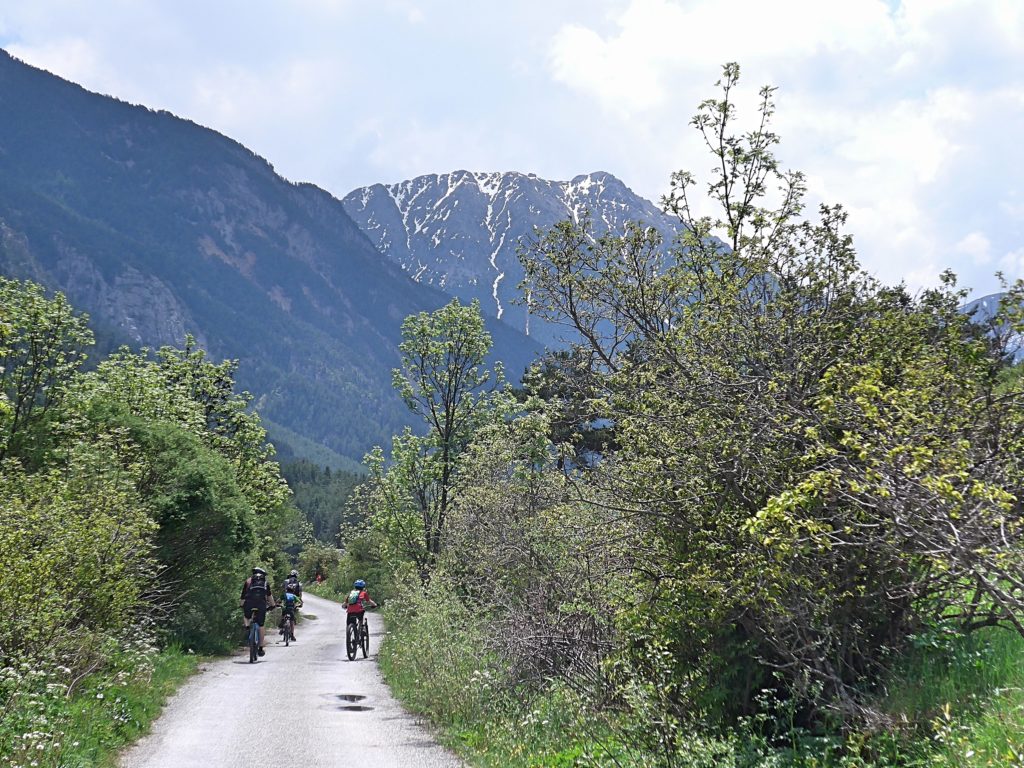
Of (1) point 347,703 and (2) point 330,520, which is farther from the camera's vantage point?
(2) point 330,520

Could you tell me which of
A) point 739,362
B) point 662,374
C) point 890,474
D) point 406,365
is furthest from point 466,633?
point 406,365

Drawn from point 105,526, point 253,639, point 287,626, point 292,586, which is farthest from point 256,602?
point 292,586

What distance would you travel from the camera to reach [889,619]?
6430mm

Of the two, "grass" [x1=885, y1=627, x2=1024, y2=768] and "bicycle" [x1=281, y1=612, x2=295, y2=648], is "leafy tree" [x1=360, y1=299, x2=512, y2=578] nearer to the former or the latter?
"bicycle" [x1=281, y1=612, x2=295, y2=648]

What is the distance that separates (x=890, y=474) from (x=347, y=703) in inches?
414

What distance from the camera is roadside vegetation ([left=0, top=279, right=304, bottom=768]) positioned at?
927cm

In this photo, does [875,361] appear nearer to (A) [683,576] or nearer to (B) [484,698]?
(A) [683,576]

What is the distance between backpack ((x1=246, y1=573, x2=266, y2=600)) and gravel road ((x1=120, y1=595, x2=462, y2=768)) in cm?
173

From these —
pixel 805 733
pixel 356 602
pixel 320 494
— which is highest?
pixel 320 494

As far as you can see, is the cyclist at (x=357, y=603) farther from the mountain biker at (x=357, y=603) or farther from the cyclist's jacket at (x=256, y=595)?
the cyclist's jacket at (x=256, y=595)

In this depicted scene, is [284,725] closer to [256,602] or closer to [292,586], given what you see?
[256,602]

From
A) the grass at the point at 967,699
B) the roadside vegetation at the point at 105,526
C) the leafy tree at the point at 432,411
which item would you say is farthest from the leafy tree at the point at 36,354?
the grass at the point at 967,699

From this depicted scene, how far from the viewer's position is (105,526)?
1139 cm

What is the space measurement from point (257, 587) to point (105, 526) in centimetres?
827
